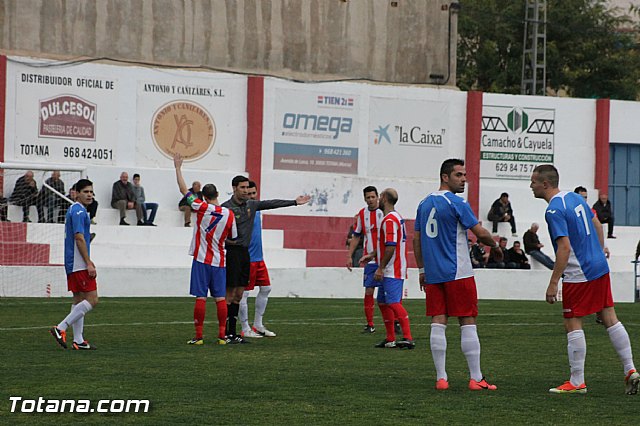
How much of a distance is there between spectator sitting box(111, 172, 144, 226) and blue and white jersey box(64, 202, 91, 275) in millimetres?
17545

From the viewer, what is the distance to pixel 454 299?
10.9 m

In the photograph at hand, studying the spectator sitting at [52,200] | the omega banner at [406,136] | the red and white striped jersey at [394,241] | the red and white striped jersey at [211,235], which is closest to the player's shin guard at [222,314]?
the red and white striped jersey at [211,235]

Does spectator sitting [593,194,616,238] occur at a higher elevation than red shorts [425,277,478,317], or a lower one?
higher

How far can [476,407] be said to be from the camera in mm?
9648

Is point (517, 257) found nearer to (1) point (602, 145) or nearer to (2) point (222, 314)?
(1) point (602, 145)

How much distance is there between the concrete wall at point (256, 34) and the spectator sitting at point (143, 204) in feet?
16.3

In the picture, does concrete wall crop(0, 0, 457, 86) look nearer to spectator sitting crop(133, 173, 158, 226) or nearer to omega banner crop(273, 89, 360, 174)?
omega banner crop(273, 89, 360, 174)

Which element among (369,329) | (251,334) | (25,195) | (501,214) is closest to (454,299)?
(251,334)

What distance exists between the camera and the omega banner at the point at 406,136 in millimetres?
37812

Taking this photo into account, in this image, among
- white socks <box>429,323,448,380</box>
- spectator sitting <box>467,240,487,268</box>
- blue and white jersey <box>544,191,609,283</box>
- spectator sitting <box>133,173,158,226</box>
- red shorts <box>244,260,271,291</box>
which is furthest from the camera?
spectator sitting <box>133,173,158,226</box>

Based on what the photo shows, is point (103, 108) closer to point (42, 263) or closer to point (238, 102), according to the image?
point (238, 102)

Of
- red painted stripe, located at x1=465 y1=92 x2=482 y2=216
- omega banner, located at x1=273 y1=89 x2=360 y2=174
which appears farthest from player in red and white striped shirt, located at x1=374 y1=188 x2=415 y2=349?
red painted stripe, located at x1=465 y1=92 x2=482 y2=216

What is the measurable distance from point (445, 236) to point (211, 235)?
16.3 feet

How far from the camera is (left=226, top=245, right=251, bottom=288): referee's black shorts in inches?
626
